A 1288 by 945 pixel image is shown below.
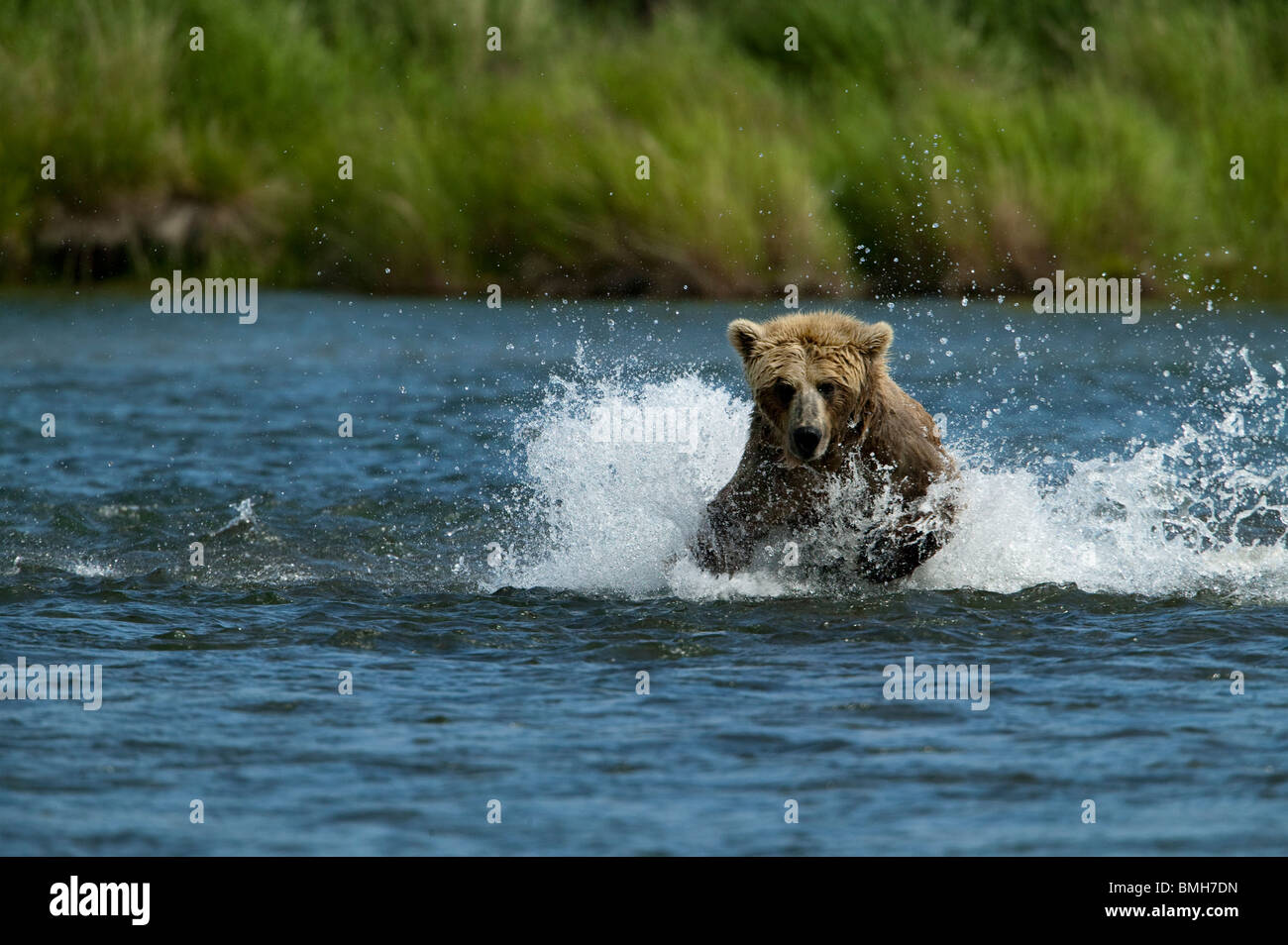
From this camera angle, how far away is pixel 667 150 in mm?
20719

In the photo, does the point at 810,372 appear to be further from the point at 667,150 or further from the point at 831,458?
the point at 667,150

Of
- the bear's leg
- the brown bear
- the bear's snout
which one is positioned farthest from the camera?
the bear's leg

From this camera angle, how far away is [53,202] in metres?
22.6

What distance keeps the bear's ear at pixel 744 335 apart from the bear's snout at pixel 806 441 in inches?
26.8

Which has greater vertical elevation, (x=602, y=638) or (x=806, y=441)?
(x=806, y=441)

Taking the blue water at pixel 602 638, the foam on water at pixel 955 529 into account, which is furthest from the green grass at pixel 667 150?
the foam on water at pixel 955 529

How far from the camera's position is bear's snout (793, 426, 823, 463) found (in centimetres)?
757

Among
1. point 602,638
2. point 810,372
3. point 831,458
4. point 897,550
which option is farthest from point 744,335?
point 602,638

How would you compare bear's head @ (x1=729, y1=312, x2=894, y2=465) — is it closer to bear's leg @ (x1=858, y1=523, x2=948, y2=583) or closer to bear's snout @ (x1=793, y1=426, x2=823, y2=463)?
bear's snout @ (x1=793, y1=426, x2=823, y2=463)

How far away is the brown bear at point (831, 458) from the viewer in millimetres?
7879

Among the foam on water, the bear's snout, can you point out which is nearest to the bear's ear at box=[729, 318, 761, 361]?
the bear's snout

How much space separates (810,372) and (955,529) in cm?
115

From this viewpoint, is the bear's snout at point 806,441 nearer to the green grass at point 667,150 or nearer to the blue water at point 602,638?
the blue water at point 602,638


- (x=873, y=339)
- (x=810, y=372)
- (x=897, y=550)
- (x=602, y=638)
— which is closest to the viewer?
(x=602, y=638)
